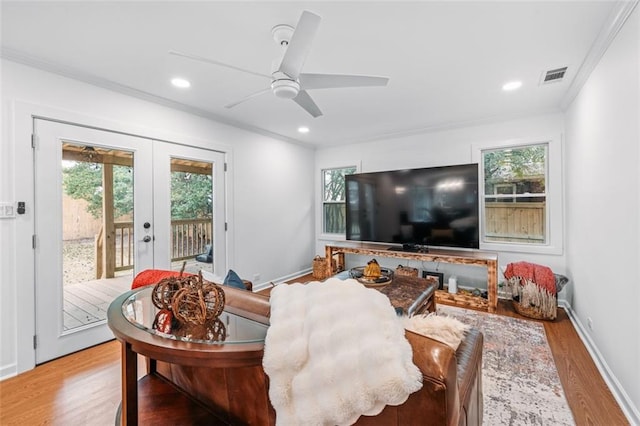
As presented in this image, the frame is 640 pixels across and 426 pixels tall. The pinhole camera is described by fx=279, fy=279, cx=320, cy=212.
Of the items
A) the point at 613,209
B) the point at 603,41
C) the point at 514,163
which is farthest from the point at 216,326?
the point at 514,163

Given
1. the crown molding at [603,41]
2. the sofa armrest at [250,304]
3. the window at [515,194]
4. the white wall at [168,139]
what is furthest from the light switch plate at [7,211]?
the window at [515,194]

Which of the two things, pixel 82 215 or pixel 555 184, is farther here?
pixel 555 184

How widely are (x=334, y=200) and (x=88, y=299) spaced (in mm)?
3814

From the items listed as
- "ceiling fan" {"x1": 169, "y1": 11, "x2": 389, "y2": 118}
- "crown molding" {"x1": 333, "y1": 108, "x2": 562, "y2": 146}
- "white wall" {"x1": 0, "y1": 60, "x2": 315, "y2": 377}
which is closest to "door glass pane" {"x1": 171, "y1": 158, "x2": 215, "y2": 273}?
"white wall" {"x1": 0, "y1": 60, "x2": 315, "y2": 377}

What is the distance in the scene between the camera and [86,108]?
8.36 feet

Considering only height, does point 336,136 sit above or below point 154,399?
above

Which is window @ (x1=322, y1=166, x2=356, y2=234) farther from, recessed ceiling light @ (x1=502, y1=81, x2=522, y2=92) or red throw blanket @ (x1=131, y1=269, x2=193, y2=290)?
red throw blanket @ (x1=131, y1=269, x2=193, y2=290)

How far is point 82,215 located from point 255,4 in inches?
93.4

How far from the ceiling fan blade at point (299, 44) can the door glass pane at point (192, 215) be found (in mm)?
2131

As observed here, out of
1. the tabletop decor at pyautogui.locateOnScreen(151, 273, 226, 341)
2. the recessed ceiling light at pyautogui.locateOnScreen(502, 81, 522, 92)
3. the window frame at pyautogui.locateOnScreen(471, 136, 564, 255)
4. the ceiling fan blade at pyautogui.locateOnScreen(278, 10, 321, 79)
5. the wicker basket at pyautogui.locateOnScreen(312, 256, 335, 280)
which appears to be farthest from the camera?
the wicker basket at pyautogui.locateOnScreen(312, 256, 335, 280)

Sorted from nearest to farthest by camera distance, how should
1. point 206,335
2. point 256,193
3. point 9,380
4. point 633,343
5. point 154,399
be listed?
point 206,335 < point 154,399 < point 633,343 < point 9,380 < point 256,193

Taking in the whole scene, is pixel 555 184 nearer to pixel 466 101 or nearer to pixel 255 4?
pixel 466 101

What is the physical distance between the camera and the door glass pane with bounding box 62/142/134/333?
8.16 ft

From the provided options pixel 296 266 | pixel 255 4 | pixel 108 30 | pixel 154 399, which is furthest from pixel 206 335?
pixel 296 266
